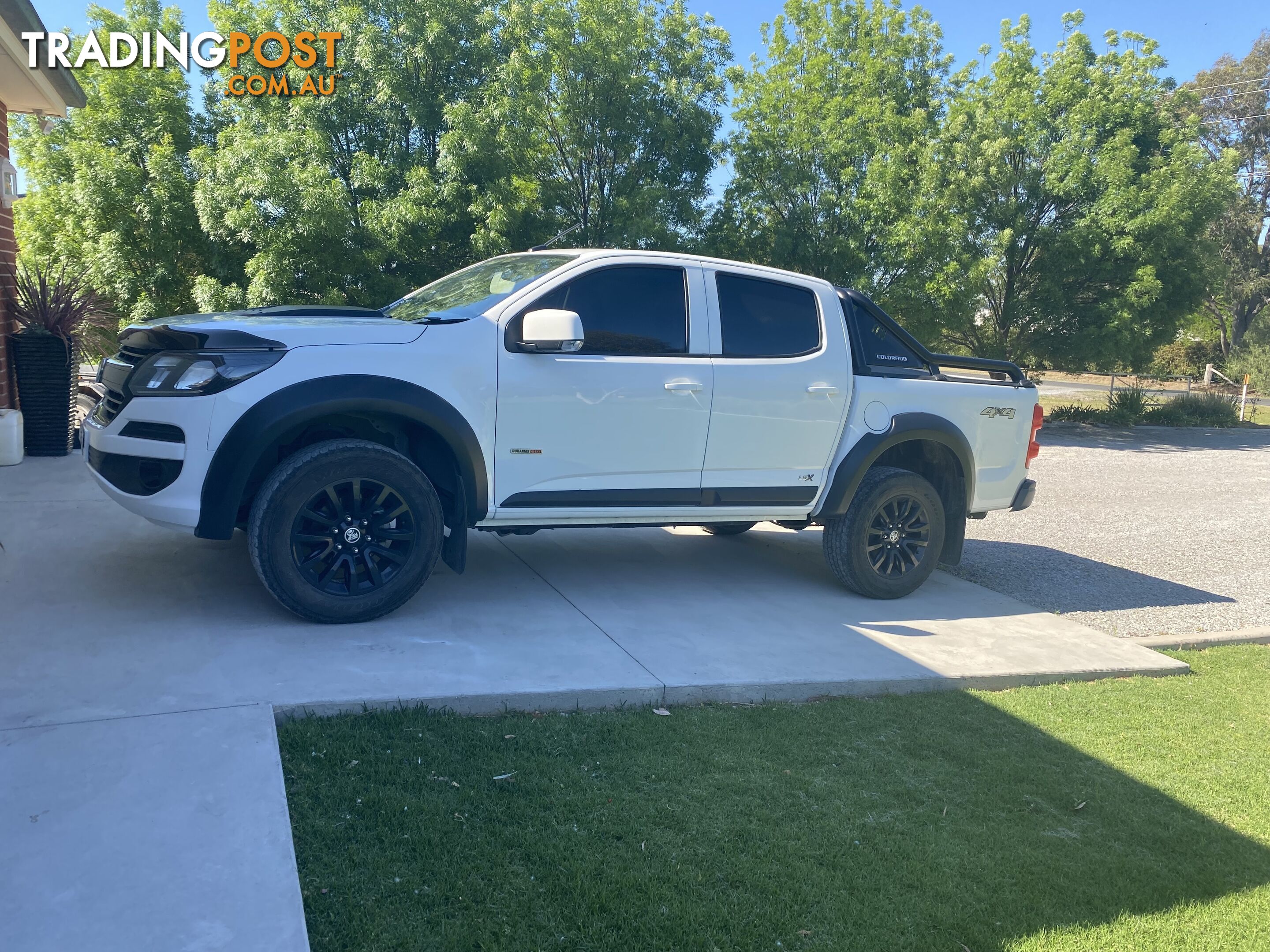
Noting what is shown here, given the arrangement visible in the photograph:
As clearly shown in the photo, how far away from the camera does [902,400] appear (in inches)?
249

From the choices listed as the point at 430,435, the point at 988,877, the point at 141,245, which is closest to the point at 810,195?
the point at 141,245

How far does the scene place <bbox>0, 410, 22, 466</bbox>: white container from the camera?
8297 millimetres

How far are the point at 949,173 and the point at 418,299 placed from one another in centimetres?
1515

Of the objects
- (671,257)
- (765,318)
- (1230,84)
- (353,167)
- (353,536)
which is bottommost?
(353,536)

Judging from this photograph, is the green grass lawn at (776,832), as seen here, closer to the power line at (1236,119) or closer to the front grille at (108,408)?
the front grille at (108,408)

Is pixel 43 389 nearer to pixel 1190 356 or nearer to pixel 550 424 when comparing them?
pixel 550 424

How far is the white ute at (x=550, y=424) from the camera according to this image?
468 cm

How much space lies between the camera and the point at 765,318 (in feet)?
19.7

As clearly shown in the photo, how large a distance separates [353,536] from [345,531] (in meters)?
0.05

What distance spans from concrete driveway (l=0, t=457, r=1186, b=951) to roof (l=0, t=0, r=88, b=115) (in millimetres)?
3487

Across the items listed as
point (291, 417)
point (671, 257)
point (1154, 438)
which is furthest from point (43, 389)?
point (1154, 438)

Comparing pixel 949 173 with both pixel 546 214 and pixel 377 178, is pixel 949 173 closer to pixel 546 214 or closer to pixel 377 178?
pixel 546 214

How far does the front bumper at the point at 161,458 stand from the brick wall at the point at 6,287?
5.29m

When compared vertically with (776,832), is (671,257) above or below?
above
